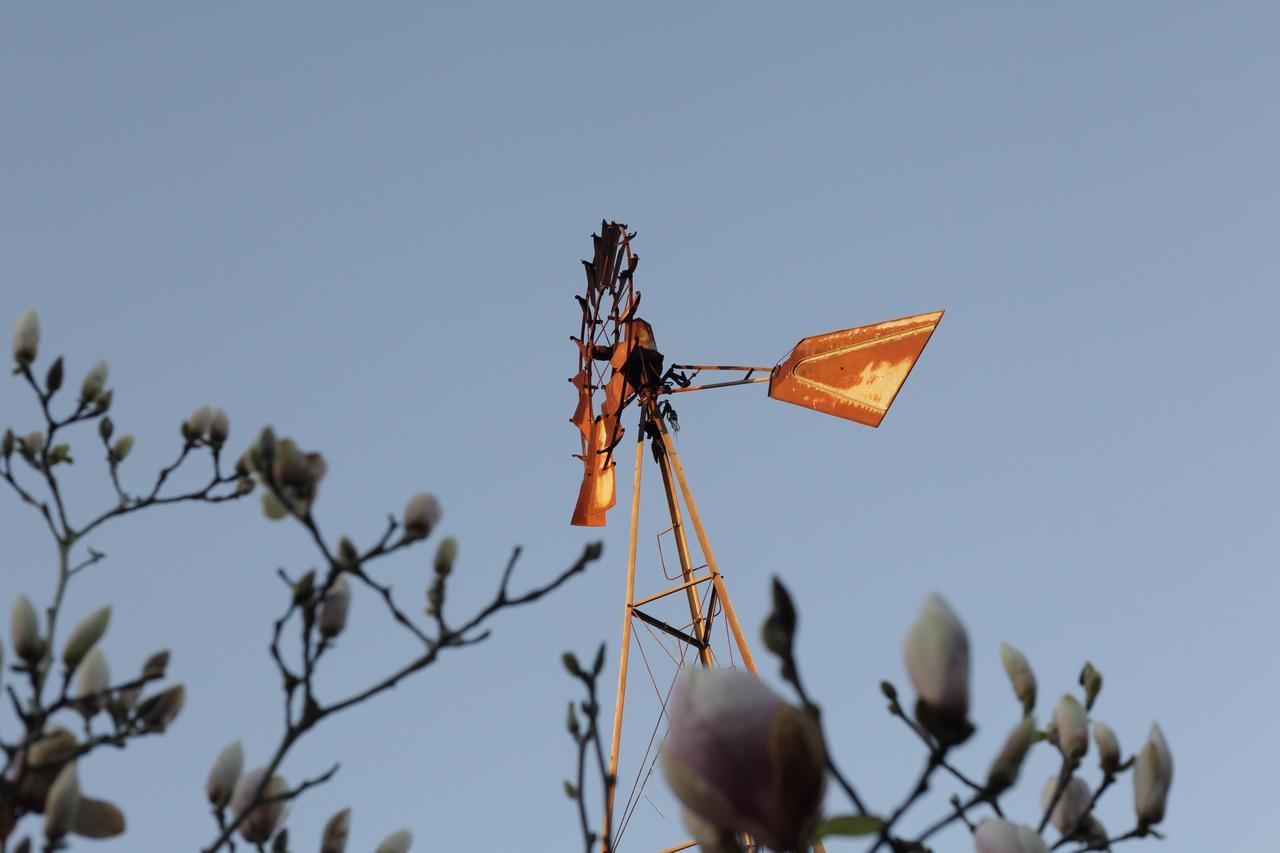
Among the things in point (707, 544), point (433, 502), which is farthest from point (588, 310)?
point (433, 502)

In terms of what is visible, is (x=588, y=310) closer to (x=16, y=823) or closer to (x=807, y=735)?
(x=16, y=823)

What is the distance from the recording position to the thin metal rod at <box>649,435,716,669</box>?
5.83m

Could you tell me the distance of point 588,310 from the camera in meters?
7.45

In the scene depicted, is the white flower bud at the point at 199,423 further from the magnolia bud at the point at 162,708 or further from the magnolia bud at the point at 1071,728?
the magnolia bud at the point at 1071,728

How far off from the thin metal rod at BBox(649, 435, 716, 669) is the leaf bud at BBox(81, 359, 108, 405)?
11.5 ft

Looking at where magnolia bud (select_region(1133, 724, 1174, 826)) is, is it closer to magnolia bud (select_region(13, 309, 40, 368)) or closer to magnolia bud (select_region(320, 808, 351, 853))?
magnolia bud (select_region(320, 808, 351, 853))

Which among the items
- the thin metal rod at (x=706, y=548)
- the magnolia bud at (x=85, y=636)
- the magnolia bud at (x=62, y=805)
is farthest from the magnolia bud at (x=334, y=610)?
the thin metal rod at (x=706, y=548)

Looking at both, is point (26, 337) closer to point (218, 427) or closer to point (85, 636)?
point (218, 427)

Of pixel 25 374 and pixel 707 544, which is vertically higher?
pixel 25 374

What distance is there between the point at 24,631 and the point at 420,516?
0.57 metres

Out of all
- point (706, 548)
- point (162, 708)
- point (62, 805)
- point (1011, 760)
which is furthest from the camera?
point (706, 548)

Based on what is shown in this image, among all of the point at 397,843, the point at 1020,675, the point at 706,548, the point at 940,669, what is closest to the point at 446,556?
the point at 397,843

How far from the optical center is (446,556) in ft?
6.61

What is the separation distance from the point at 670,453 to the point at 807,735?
5548 mm
